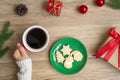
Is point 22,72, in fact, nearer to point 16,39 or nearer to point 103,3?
point 16,39

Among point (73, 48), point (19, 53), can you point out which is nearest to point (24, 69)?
point (19, 53)

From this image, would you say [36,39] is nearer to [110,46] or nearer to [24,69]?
[24,69]

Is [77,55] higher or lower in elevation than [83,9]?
lower

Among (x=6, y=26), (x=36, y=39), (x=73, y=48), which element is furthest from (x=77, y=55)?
(x=6, y=26)

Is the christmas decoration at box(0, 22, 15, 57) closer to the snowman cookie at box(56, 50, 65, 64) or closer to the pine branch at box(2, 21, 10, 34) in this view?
the pine branch at box(2, 21, 10, 34)

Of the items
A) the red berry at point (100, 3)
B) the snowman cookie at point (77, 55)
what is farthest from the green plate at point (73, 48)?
the red berry at point (100, 3)

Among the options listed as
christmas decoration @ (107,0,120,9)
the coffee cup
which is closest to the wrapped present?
the coffee cup

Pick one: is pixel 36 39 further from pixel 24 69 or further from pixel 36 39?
pixel 24 69
